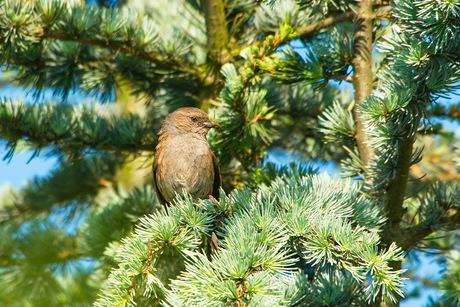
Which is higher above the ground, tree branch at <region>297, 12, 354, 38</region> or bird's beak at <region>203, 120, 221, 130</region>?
tree branch at <region>297, 12, 354, 38</region>

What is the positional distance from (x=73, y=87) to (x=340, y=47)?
6.53 feet

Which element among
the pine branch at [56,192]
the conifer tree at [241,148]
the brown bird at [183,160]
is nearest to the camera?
the conifer tree at [241,148]

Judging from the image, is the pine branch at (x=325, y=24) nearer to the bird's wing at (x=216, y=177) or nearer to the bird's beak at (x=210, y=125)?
the bird's beak at (x=210, y=125)

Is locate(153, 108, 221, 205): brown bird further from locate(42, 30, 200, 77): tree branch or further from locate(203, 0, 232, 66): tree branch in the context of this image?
locate(203, 0, 232, 66): tree branch

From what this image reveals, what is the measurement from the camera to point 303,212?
248cm

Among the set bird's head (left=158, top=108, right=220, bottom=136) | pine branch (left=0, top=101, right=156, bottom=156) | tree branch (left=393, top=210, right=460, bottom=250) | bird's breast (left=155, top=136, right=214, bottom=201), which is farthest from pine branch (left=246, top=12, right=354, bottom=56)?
tree branch (left=393, top=210, right=460, bottom=250)

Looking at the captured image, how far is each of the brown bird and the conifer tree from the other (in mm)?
130

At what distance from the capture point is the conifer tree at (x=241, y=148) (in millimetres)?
2379

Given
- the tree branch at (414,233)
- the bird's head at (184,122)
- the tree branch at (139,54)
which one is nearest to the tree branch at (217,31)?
the tree branch at (139,54)

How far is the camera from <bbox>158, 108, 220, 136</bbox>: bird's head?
13.6 feet

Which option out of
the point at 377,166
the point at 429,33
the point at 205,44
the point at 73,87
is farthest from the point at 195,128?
the point at 429,33

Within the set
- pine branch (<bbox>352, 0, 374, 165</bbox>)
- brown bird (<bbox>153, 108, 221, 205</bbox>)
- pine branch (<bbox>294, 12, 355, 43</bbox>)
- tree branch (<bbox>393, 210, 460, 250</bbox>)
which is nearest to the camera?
tree branch (<bbox>393, 210, 460, 250</bbox>)

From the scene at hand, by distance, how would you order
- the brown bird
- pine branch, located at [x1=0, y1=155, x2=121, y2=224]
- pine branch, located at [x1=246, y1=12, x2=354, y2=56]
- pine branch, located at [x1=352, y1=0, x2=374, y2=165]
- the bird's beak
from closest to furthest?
pine branch, located at [x1=352, y1=0, x2=374, y2=165], pine branch, located at [x1=246, y1=12, x2=354, y2=56], the bird's beak, the brown bird, pine branch, located at [x1=0, y1=155, x2=121, y2=224]

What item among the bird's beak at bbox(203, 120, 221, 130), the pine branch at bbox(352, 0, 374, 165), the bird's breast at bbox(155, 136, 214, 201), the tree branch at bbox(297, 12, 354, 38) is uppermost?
the tree branch at bbox(297, 12, 354, 38)
